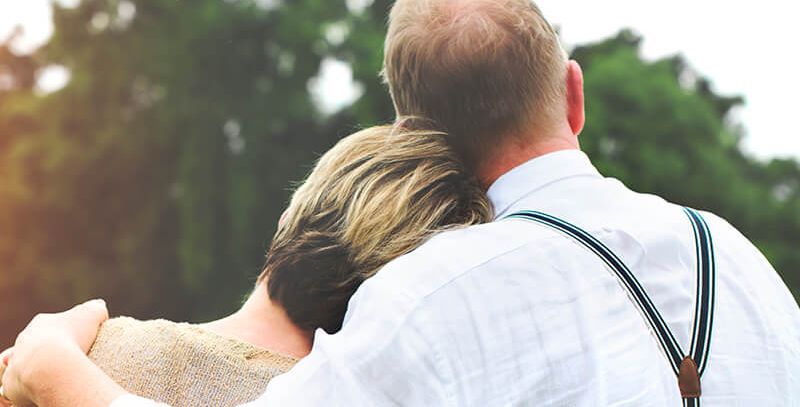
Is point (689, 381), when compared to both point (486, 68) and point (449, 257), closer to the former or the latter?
point (449, 257)

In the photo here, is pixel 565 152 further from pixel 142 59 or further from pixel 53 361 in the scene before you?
pixel 142 59

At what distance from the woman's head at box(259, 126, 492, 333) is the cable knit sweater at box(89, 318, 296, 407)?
123 millimetres

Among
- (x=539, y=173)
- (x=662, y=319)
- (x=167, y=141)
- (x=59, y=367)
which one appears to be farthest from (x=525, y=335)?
(x=167, y=141)

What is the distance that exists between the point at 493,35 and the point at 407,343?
554 millimetres

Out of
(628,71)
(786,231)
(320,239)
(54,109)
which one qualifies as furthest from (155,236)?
(320,239)

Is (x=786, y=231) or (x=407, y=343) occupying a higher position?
(x=407, y=343)

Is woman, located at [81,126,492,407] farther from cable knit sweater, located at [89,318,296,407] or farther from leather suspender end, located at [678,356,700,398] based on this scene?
leather suspender end, located at [678,356,700,398]

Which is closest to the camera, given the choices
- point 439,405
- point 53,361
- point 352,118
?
point 439,405

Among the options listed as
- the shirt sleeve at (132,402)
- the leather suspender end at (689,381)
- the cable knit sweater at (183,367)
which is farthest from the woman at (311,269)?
the leather suspender end at (689,381)

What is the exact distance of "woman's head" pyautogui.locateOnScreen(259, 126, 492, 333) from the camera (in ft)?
5.32

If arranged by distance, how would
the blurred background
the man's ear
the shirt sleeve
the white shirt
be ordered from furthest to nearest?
the blurred background < the man's ear < the shirt sleeve < the white shirt

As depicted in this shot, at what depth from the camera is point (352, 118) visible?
57.9ft

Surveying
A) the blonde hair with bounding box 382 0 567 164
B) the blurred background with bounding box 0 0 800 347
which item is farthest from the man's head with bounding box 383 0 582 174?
the blurred background with bounding box 0 0 800 347

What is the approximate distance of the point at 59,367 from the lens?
1509mm
